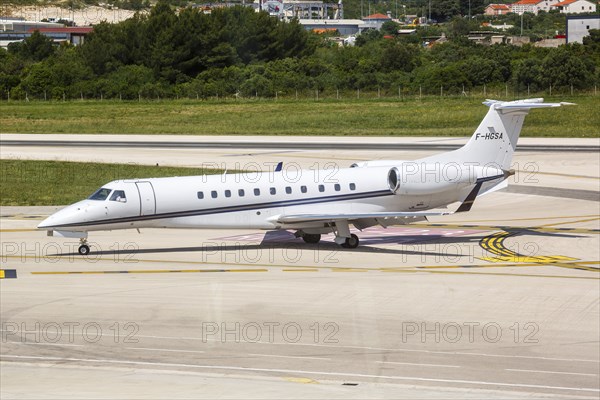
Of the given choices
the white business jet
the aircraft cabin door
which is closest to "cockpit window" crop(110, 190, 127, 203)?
the white business jet

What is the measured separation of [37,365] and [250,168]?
3236cm

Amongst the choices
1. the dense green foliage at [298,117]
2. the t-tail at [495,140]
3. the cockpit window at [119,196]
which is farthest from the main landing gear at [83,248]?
the dense green foliage at [298,117]

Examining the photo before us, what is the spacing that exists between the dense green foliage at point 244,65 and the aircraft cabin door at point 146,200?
64518mm

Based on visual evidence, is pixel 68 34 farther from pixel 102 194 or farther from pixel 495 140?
pixel 102 194

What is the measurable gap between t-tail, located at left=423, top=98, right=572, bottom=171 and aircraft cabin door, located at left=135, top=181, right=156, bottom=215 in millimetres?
10155

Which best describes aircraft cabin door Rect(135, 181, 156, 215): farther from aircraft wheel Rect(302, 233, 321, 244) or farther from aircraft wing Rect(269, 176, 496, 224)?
aircraft wheel Rect(302, 233, 321, 244)

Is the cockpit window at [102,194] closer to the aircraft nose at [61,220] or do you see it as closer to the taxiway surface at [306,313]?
the aircraft nose at [61,220]

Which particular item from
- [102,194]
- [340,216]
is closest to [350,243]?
[340,216]

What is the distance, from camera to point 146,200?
1266 inches

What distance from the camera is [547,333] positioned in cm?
2334

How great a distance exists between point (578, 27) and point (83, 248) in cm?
13599

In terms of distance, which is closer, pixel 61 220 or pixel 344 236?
pixel 61 220

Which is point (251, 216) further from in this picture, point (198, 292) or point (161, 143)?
point (161, 143)

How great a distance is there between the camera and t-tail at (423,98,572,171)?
119 ft
